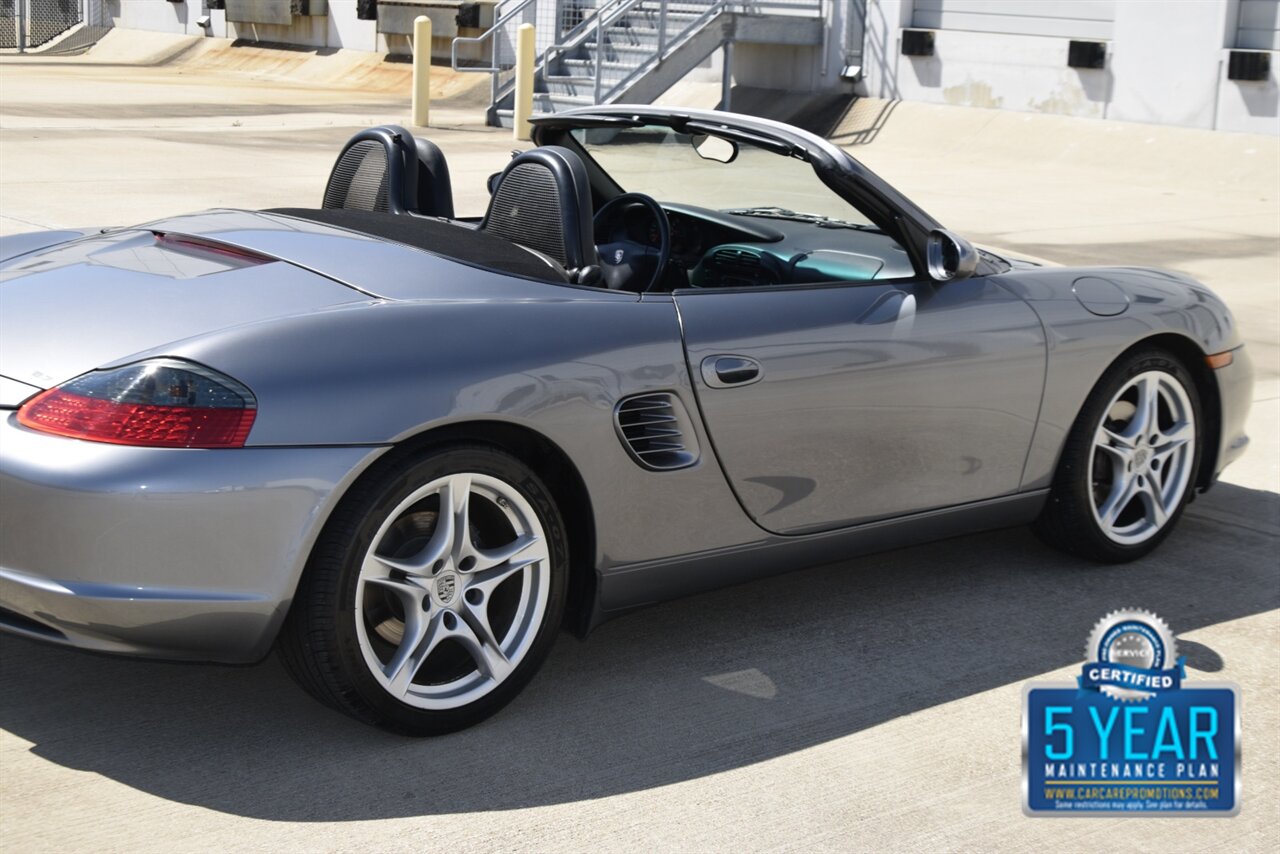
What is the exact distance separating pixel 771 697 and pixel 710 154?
1.66m

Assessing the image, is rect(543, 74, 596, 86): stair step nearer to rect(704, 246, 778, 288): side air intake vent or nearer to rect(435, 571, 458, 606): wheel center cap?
rect(704, 246, 778, 288): side air intake vent

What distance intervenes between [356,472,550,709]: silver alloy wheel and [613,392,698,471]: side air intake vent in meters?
0.30

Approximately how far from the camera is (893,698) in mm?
3900

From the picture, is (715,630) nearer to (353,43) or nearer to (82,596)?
(82,596)

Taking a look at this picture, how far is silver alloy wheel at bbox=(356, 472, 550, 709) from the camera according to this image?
3.41 meters

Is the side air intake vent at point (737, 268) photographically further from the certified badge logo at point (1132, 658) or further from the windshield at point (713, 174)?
the certified badge logo at point (1132, 658)

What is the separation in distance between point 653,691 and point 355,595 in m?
0.88

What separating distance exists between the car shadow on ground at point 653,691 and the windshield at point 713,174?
3.58 feet

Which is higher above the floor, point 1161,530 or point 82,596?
point 82,596

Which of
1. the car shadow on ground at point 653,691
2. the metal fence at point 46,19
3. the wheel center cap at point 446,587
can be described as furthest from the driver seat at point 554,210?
the metal fence at point 46,19

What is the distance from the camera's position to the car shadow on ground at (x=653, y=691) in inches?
132

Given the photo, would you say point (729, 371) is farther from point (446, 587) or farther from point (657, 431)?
point (446, 587)

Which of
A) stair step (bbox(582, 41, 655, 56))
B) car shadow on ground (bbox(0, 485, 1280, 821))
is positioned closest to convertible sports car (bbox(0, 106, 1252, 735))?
car shadow on ground (bbox(0, 485, 1280, 821))

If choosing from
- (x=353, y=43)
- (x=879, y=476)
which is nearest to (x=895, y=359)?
(x=879, y=476)
